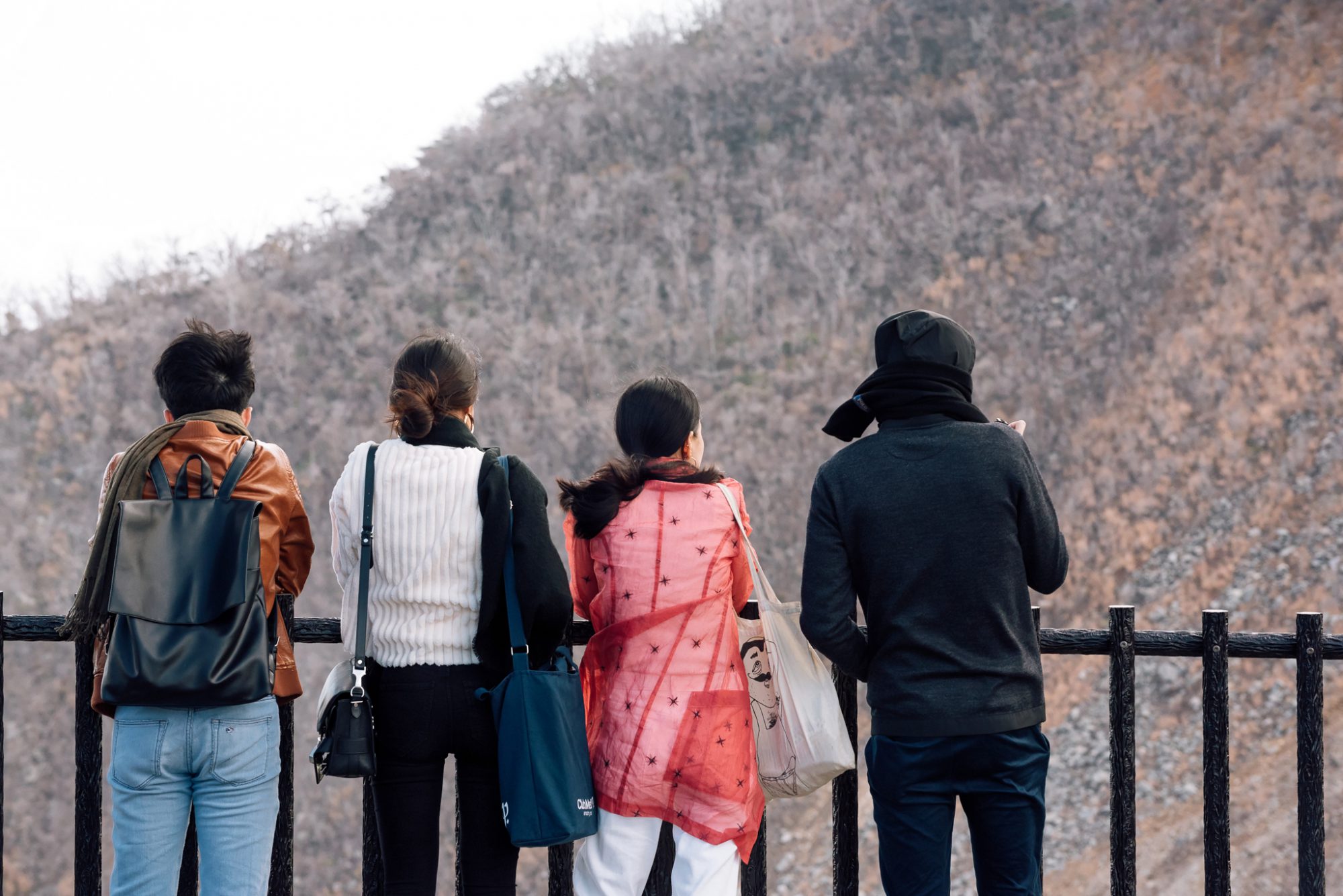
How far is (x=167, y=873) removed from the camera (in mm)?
2750

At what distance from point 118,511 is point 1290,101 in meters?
20.1

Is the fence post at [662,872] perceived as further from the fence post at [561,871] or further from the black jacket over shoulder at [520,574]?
the black jacket over shoulder at [520,574]

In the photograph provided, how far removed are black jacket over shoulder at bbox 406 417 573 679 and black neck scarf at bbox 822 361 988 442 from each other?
2.75 feet

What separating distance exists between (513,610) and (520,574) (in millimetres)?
99

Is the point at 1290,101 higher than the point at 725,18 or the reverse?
the reverse

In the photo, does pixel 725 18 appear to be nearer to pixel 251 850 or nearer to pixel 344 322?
pixel 344 322

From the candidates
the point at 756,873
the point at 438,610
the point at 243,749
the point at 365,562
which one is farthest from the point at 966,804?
the point at 243,749

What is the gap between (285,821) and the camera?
11.2ft

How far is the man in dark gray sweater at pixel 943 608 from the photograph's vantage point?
2643 mm

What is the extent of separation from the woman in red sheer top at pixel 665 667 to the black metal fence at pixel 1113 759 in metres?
0.41

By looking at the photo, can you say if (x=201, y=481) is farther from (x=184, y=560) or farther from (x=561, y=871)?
(x=561, y=871)

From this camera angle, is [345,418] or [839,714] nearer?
[839,714]

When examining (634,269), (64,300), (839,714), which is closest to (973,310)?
(634,269)

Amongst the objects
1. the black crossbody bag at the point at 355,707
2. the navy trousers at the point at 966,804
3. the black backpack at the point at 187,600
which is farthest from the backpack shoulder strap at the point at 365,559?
the navy trousers at the point at 966,804
